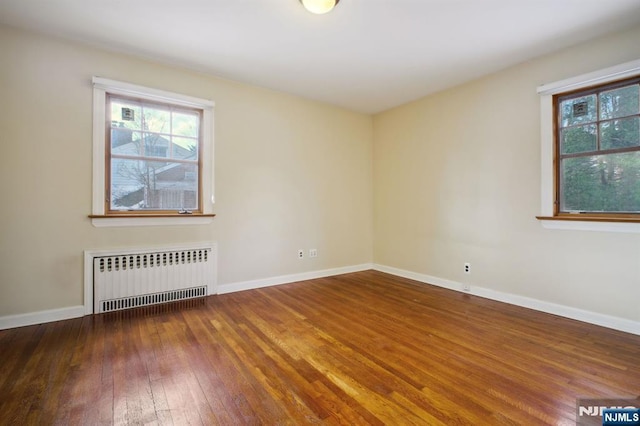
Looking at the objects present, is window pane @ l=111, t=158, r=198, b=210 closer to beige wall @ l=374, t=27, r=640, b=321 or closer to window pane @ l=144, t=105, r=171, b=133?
window pane @ l=144, t=105, r=171, b=133

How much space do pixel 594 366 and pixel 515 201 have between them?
6.00 feet

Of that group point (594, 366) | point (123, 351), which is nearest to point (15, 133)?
point (123, 351)

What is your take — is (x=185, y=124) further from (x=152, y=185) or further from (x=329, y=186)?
(x=329, y=186)

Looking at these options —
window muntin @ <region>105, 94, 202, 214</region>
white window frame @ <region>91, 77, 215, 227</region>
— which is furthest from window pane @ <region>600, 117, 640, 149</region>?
window muntin @ <region>105, 94, 202, 214</region>

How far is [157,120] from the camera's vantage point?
11.2 feet

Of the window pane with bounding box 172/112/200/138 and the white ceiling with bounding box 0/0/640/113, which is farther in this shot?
the window pane with bounding box 172/112/200/138

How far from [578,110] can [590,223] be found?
3.80 ft

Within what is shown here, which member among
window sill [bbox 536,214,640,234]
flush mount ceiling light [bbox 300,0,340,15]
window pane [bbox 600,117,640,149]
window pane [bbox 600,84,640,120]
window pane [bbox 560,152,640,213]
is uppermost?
flush mount ceiling light [bbox 300,0,340,15]

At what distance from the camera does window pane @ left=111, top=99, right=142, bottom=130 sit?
125 inches

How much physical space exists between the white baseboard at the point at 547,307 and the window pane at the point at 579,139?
5.30ft

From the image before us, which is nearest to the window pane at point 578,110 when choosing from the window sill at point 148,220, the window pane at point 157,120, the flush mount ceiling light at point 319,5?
the flush mount ceiling light at point 319,5

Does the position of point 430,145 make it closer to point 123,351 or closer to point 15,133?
point 123,351

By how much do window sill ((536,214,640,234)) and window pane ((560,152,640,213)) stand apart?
14 centimetres

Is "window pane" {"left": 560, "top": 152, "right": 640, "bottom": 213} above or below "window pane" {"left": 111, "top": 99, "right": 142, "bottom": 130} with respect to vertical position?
below
